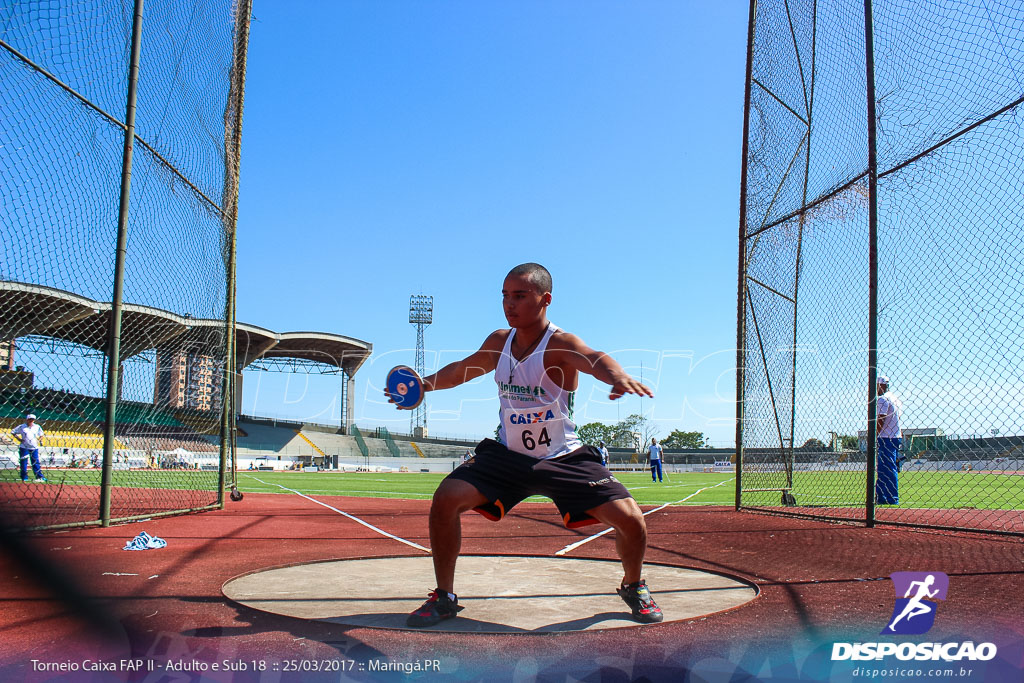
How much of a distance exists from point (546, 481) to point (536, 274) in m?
1.15

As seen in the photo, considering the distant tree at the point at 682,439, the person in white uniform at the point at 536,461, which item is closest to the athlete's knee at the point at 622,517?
the person in white uniform at the point at 536,461

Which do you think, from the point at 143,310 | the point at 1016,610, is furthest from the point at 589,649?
the point at 143,310

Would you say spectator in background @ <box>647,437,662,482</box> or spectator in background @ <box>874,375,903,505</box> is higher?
spectator in background @ <box>874,375,903,505</box>

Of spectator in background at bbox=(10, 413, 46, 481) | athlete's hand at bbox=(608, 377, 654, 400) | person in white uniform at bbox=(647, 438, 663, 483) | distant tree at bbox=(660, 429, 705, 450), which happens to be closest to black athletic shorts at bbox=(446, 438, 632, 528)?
athlete's hand at bbox=(608, 377, 654, 400)

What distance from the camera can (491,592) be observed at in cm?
419

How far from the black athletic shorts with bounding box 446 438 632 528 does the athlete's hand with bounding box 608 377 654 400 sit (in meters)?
0.64

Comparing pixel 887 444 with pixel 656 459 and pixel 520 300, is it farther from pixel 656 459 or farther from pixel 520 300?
pixel 656 459

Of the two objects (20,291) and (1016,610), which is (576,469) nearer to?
(1016,610)

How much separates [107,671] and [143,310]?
19.4 ft

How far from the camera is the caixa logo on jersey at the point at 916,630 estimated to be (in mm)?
2814

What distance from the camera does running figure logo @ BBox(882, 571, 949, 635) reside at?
128 inches

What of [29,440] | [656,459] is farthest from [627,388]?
[656,459]

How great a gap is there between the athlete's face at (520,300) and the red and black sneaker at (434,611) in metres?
1.51

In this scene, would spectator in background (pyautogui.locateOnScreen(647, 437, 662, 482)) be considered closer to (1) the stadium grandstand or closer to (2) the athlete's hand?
(1) the stadium grandstand
